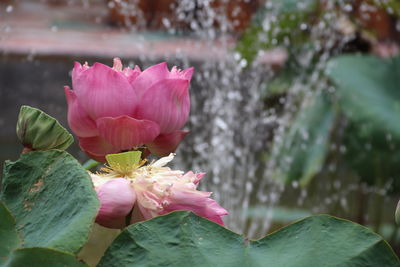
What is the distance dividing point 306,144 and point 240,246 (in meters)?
2.41

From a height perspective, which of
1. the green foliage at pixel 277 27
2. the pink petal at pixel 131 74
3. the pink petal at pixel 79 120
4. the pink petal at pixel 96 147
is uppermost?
the pink petal at pixel 131 74

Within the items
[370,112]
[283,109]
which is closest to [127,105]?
[370,112]

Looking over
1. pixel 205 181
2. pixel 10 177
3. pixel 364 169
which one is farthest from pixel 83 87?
pixel 205 181

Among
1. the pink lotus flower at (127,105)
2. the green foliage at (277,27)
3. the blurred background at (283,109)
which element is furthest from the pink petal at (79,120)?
the green foliage at (277,27)

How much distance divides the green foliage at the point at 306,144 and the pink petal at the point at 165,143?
2244mm

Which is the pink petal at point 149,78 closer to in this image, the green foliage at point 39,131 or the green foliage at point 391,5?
the green foliage at point 39,131

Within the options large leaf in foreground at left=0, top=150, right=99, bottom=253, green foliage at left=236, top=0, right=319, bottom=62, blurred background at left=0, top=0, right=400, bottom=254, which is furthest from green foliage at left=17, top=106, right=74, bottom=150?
green foliage at left=236, top=0, right=319, bottom=62

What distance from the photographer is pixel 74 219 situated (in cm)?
28

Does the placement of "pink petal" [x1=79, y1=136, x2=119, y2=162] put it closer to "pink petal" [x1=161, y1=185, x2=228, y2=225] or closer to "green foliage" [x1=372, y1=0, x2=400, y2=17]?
"pink petal" [x1=161, y1=185, x2=228, y2=225]

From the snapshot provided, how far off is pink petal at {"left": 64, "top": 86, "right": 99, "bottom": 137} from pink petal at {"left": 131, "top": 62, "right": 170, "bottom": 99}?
0.03 metres

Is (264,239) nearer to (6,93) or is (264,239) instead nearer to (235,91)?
(235,91)

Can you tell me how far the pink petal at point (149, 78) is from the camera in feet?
1.18

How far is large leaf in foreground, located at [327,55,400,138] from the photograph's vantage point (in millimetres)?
2479

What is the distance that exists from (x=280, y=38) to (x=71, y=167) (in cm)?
282
